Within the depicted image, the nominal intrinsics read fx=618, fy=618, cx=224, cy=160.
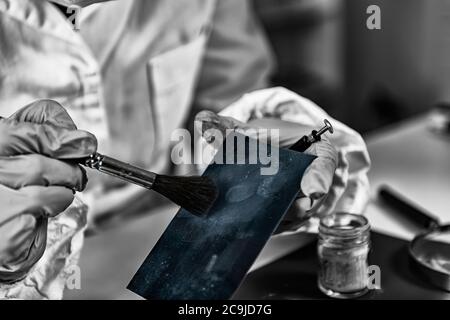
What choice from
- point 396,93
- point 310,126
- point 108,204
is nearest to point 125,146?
point 108,204

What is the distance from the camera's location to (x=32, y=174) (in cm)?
61

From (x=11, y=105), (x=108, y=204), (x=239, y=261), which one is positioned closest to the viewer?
(x=239, y=261)

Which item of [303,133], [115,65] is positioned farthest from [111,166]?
[115,65]

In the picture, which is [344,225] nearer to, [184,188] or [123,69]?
[184,188]

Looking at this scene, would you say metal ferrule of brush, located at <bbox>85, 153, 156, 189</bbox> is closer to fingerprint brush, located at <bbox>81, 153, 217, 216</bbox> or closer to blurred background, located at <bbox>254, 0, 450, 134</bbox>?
fingerprint brush, located at <bbox>81, 153, 217, 216</bbox>

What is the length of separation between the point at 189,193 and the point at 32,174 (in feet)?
0.53

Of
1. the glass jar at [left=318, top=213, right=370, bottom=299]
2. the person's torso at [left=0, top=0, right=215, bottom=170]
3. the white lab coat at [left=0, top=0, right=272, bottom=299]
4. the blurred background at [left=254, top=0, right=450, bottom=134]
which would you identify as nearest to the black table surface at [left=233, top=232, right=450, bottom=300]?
the glass jar at [left=318, top=213, right=370, bottom=299]

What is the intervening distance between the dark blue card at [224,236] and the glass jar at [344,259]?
0.16 metres

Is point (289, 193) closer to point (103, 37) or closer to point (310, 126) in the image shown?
point (310, 126)

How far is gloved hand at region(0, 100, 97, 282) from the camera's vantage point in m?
0.61

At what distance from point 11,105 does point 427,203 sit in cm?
66

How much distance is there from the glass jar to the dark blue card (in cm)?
16
